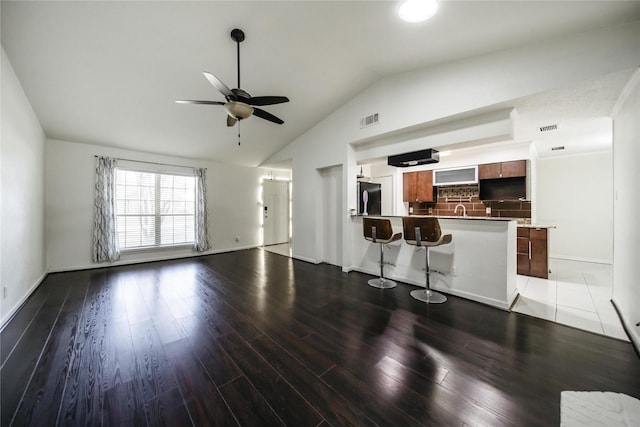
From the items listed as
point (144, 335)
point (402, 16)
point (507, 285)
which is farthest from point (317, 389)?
point (402, 16)

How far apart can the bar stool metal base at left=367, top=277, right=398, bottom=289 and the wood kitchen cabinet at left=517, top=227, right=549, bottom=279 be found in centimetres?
247

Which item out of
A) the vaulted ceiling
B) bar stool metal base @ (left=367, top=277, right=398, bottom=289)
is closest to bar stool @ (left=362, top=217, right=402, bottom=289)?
bar stool metal base @ (left=367, top=277, right=398, bottom=289)

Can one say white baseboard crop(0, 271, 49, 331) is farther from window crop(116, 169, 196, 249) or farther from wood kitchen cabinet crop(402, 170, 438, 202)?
wood kitchen cabinet crop(402, 170, 438, 202)

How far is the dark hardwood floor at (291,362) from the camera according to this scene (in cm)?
133

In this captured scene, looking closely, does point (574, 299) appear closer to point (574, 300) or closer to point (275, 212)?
point (574, 300)

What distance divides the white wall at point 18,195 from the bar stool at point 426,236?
444 cm

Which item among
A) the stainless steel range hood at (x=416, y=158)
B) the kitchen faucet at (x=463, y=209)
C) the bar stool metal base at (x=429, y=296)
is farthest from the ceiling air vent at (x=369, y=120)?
the kitchen faucet at (x=463, y=209)

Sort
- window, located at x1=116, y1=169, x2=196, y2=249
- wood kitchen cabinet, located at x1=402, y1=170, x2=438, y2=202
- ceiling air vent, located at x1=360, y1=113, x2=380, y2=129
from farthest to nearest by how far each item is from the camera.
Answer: wood kitchen cabinet, located at x1=402, y1=170, x2=438, y2=202 < window, located at x1=116, y1=169, x2=196, y2=249 < ceiling air vent, located at x1=360, y1=113, x2=380, y2=129

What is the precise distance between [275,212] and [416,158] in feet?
15.9

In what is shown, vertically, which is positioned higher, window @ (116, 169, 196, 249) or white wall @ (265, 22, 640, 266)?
white wall @ (265, 22, 640, 266)

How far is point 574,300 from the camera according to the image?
2.92 m

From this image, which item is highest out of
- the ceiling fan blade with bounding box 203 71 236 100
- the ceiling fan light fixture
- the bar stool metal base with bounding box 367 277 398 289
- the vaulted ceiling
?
the vaulted ceiling

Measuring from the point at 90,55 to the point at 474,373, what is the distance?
488 cm

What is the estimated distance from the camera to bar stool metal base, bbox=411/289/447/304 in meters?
2.90
